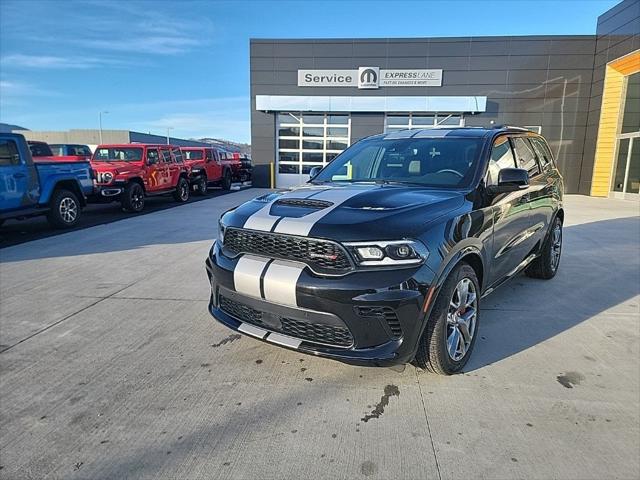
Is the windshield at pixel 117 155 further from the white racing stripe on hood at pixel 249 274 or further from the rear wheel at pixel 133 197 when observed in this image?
the white racing stripe on hood at pixel 249 274

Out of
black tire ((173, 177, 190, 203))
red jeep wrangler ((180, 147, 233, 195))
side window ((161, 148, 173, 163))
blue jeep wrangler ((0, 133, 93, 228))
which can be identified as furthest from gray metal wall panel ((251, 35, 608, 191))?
blue jeep wrangler ((0, 133, 93, 228))

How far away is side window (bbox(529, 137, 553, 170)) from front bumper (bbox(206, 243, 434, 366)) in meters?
3.10

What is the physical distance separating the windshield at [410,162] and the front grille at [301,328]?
1.54 meters

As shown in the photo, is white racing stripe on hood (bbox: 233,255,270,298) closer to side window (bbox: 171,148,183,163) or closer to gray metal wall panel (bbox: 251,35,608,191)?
side window (bbox: 171,148,183,163)

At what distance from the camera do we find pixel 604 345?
346 cm

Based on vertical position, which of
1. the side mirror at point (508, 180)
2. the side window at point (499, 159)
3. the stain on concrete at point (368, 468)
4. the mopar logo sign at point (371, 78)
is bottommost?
the stain on concrete at point (368, 468)

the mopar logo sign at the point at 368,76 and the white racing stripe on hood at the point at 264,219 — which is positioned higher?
the mopar logo sign at the point at 368,76

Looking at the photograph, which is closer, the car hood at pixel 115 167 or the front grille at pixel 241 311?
the front grille at pixel 241 311

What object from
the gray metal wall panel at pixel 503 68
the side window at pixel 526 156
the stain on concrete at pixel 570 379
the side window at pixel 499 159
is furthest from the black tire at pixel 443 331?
the gray metal wall panel at pixel 503 68

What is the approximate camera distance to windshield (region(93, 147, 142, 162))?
1208cm

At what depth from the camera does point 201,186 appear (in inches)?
662

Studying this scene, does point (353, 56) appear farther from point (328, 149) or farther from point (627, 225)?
point (627, 225)

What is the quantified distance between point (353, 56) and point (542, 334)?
18.4 metres

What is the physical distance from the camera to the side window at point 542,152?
4703 millimetres
